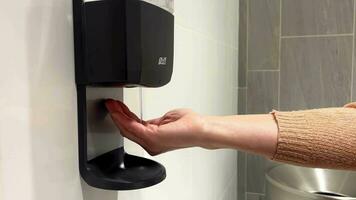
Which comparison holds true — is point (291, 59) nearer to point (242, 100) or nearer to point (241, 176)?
point (242, 100)

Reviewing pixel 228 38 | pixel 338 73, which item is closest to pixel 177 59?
pixel 228 38

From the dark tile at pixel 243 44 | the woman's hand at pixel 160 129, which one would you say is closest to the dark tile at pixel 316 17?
the dark tile at pixel 243 44

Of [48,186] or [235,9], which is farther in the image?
[235,9]

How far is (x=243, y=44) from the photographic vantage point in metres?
1.33

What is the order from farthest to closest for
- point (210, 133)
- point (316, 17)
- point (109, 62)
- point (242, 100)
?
point (242, 100)
point (316, 17)
point (210, 133)
point (109, 62)

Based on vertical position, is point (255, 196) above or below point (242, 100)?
below

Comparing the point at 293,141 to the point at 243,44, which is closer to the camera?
the point at 293,141

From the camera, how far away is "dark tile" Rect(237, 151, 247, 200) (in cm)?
137

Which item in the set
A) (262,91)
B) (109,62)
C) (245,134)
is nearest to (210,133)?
(245,134)

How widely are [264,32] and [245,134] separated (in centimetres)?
93

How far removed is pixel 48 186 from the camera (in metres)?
0.29

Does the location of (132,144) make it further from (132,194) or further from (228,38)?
(228,38)

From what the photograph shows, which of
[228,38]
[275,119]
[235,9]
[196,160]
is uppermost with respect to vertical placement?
[235,9]

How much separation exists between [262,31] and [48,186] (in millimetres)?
1140
